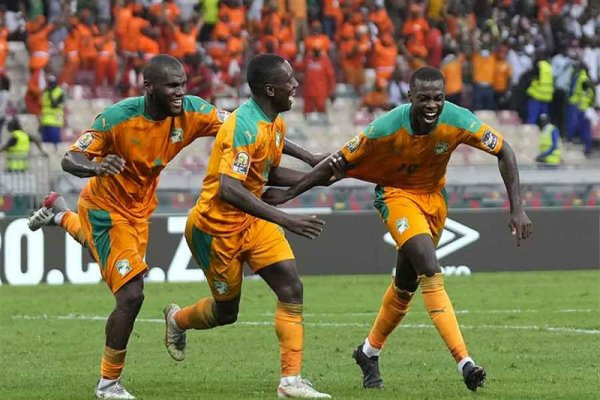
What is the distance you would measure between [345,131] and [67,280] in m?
7.93

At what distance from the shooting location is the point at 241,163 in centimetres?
930

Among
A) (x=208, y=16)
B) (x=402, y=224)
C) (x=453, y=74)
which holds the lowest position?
(x=453, y=74)

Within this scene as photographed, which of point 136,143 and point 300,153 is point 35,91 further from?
point 136,143

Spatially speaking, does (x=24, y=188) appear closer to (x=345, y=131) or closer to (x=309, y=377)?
(x=345, y=131)

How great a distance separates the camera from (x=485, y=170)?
2292 cm

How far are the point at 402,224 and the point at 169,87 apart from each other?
1.85 m

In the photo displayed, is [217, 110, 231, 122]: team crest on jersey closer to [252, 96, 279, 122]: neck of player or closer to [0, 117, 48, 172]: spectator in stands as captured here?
[252, 96, 279, 122]: neck of player

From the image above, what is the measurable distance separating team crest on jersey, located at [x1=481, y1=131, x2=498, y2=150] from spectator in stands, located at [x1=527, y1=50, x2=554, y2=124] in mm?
18302

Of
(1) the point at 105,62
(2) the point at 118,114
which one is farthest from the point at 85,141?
(1) the point at 105,62

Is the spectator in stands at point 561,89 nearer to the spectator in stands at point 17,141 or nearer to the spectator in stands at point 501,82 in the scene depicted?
the spectator in stands at point 501,82

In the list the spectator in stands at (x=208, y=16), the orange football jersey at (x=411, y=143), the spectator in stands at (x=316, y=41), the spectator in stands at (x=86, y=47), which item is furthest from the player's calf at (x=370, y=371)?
the spectator in stands at (x=208, y=16)

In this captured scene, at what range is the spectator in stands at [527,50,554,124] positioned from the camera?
28094 mm

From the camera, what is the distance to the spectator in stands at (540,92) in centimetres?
2809

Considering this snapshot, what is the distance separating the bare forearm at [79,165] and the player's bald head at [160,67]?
0.70 m
